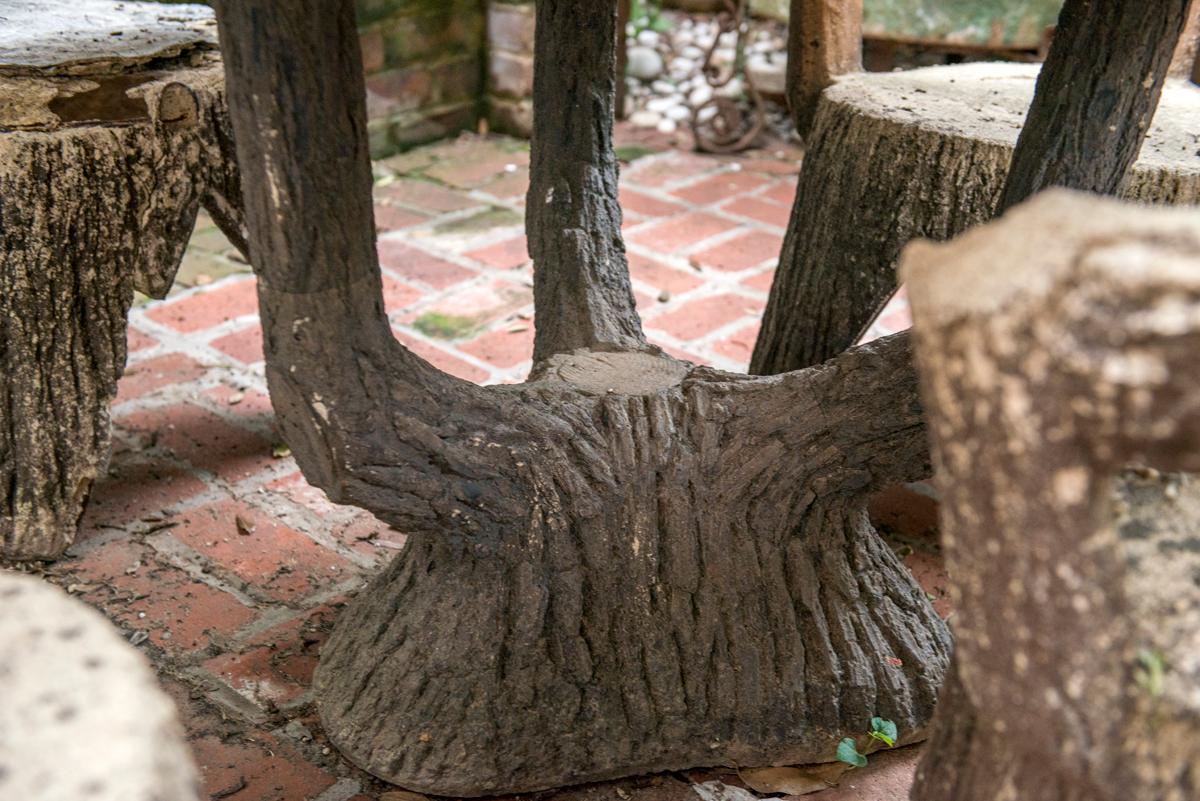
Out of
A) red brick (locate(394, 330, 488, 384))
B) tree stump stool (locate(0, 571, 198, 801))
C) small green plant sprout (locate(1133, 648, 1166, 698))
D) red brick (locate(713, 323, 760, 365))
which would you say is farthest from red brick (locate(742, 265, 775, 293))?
tree stump stool (locate(0, 571, 198, 801))

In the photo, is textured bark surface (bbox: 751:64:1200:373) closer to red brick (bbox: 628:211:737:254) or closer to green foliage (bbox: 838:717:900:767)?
green foliage (bbox: 838:717:900:767)

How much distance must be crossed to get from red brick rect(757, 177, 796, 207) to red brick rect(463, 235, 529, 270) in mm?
843

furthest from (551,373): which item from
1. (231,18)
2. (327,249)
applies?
(231,18)

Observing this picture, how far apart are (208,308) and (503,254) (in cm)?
77

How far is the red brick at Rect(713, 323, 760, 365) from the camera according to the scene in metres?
2.71

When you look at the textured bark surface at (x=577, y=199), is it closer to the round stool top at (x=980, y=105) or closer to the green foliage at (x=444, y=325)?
the round stool top at (x=980, y=105)

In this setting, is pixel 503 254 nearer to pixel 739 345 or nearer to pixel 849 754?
pixel 739 345

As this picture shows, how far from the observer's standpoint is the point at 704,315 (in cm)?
291

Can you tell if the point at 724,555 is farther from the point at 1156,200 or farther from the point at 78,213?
the point at 78,213

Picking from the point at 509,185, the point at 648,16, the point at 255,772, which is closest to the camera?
the point at 255,772

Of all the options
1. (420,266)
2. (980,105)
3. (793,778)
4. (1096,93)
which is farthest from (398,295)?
(1096,93)

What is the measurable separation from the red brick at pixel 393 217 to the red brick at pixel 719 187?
0.80m

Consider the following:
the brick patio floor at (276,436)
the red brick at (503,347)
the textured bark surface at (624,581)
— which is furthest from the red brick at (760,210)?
the textured bark surface at (624,581)

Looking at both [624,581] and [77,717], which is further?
[624,581]
